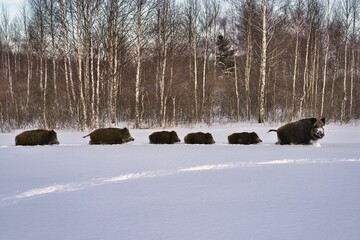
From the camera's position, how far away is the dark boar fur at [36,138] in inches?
404

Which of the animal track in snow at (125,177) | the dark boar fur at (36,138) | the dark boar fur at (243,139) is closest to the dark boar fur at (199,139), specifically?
the dark boar fur at (243,139)

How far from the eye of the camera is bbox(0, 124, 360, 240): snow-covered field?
9.77ft

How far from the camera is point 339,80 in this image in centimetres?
3353

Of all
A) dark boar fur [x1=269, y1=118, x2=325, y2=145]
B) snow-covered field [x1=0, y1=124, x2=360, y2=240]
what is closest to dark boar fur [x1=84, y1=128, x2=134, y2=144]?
snow-covered field [x1=0, y1=124, x2=360, y2=240]

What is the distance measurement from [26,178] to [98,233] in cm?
285

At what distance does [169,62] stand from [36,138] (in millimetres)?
17602

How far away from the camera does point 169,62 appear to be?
26.8 m

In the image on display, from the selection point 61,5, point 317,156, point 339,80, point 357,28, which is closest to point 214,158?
point 317,156

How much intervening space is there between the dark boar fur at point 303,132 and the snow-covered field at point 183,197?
2.28 meters

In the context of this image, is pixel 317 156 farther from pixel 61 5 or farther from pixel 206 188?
pixel 61 5

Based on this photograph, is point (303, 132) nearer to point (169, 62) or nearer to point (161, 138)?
point (161, 138)

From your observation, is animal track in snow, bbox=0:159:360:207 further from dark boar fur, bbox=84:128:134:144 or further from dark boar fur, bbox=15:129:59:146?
dark boar fur, bbox=15:129:59:146

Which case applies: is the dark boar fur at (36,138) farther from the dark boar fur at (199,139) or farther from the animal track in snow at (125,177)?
the animal track in snow at (125,177)

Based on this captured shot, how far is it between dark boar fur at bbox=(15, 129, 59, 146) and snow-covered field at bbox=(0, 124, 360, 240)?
3.41 metres
